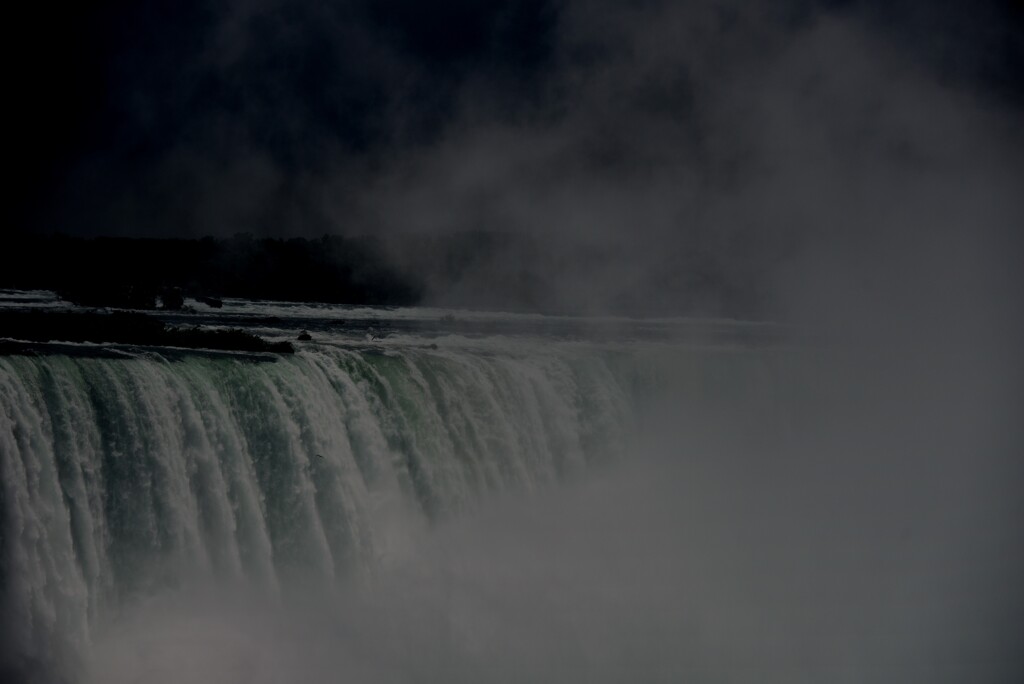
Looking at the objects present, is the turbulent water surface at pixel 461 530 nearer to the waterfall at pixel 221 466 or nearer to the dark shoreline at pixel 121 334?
the waterfall at pixel 221 466

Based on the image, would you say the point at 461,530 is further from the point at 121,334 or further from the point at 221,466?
the point at 121,334

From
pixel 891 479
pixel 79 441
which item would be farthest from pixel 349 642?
pixel 891 479

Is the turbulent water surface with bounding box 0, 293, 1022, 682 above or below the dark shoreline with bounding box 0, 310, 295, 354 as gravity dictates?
below

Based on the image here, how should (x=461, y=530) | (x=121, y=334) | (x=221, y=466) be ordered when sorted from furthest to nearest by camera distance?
(x=121, y=334)
(x=461, y=530)
(x=221, y=466)

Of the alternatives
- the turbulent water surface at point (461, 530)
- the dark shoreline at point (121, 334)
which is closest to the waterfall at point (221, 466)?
the turbulent water surface at point (461, 530)

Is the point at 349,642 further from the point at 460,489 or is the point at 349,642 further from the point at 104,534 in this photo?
the point at 460,489

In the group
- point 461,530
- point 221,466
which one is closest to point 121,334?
point 221,466

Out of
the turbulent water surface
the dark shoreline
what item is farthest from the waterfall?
the dark shoreline

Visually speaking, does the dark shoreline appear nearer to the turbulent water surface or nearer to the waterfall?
the waterfall
